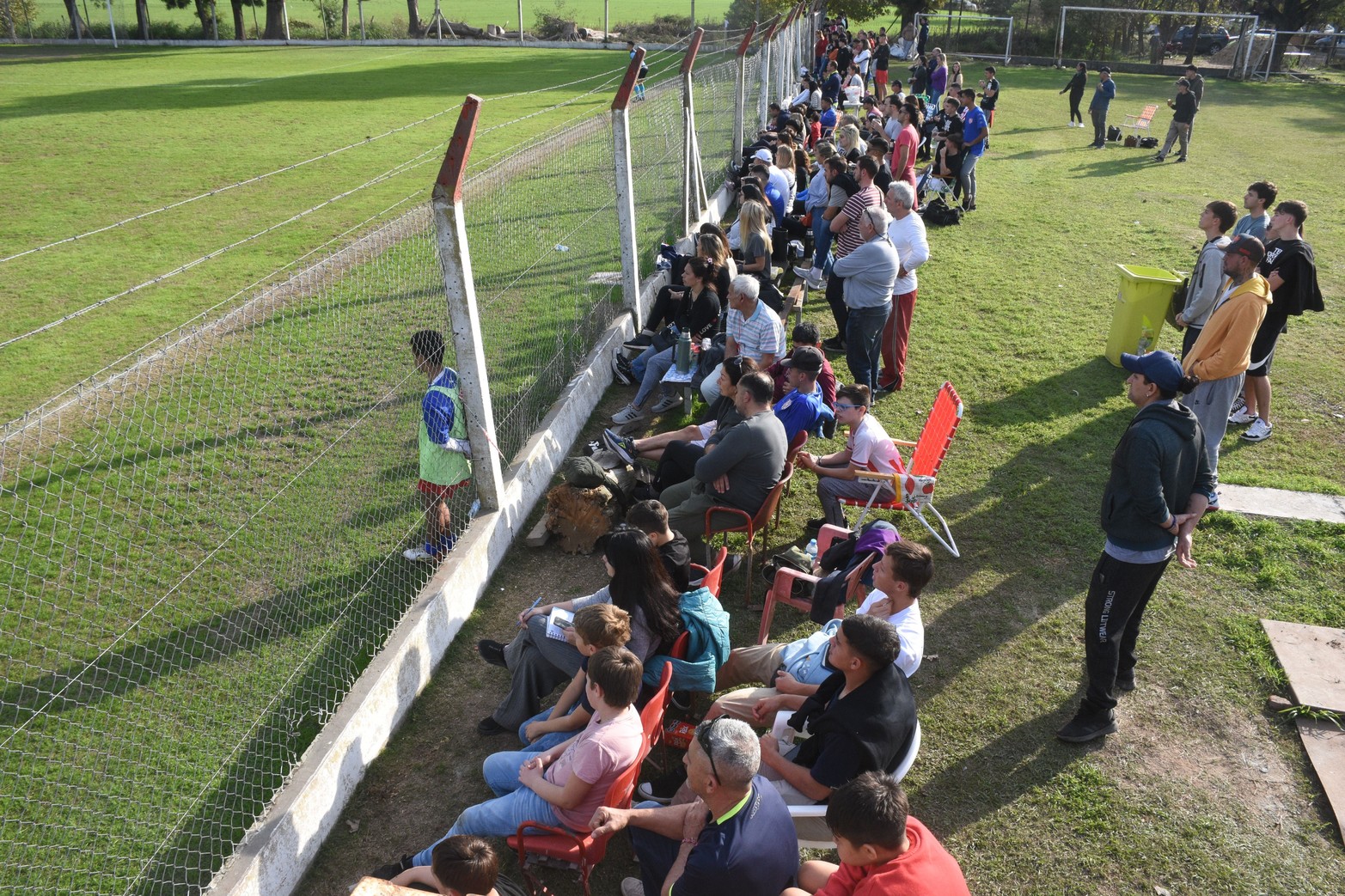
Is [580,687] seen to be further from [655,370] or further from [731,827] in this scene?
[655,370]

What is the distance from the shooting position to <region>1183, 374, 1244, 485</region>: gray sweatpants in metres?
6.48

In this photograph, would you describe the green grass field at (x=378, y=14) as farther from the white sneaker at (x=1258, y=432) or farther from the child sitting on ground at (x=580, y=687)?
the child sitting on ground at (x=580, y=687)

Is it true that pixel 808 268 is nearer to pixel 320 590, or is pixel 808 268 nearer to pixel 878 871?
pixel 320 590

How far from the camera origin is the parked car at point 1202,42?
3641cm

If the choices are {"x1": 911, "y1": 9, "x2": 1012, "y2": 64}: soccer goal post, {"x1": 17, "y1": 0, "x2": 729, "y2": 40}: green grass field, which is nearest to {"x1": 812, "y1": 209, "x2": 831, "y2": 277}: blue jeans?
{"x1": 911, "y1": 9, "x2": 1012, "y2": 64}: soccer goal post

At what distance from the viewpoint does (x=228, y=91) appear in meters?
26.4

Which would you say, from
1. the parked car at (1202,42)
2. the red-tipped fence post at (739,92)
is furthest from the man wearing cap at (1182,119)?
the parked car at (1202,42)

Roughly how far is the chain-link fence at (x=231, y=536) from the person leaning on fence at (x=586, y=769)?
1173mm

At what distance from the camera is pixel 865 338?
8164 mm

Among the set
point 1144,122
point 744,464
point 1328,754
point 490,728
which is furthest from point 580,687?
point 1144,122

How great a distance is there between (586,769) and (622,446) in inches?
142

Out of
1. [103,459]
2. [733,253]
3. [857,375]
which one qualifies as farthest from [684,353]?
[103,459]

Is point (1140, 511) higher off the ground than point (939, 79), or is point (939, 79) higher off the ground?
point (939, 79)

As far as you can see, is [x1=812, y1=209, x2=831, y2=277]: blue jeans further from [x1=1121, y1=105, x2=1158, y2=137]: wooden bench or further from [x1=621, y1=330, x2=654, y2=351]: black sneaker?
[x1=1121, y1=105, x2=1158, y2=137]: wooden bench
